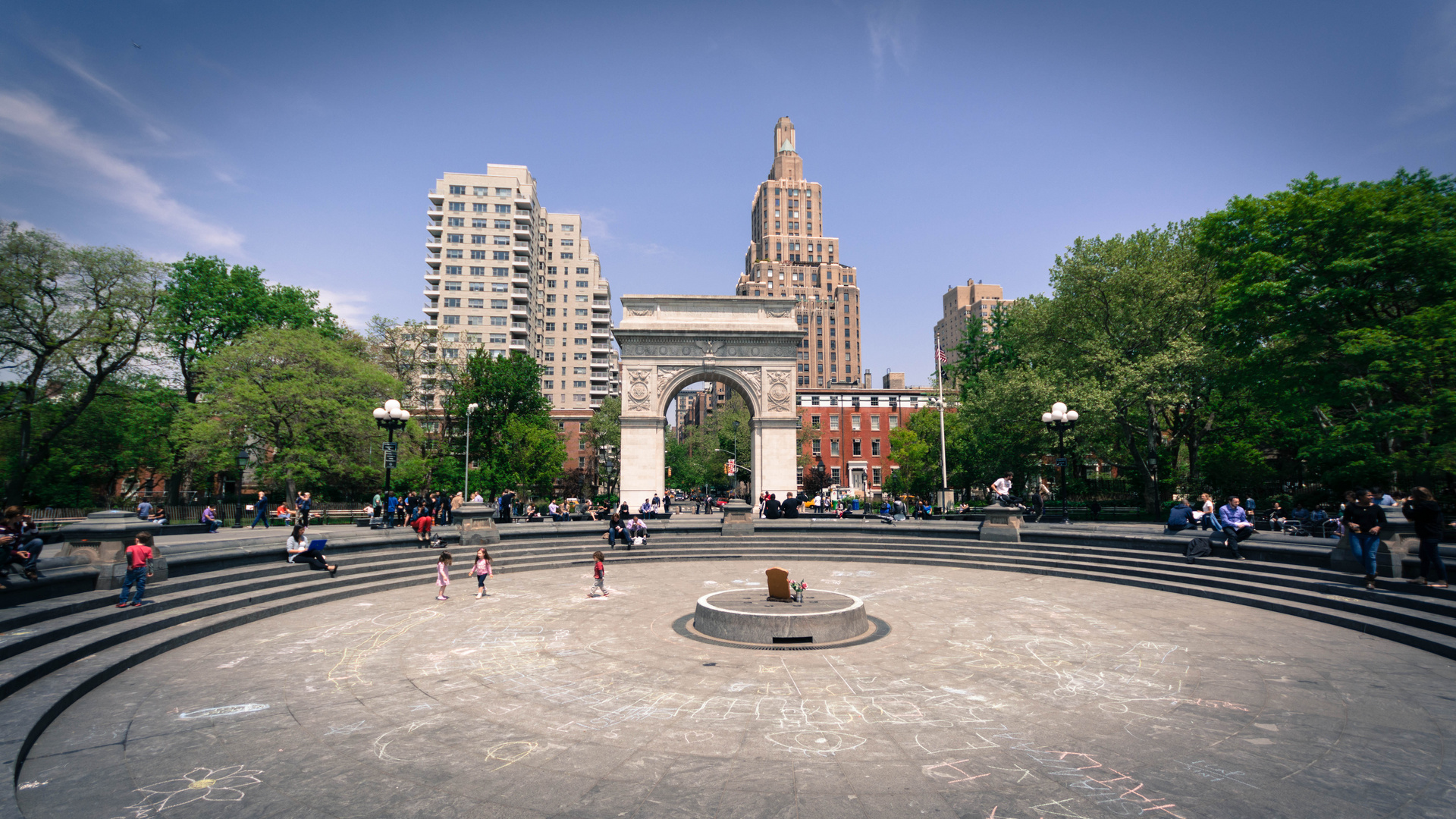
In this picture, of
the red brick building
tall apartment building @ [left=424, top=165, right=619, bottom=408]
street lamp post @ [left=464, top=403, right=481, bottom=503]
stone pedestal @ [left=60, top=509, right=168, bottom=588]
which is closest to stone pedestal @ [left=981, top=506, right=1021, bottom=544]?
stone pedestal @ [left=60, top=509, right=168, bottom=588]

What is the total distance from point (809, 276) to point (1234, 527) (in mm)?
106945

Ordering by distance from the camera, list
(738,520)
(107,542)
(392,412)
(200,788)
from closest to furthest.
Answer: (200,788)
(107,542)
(392,412)
(738,520)

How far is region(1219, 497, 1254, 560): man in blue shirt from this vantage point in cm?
1517

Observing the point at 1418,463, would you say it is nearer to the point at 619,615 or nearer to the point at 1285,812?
the point at 1285,812

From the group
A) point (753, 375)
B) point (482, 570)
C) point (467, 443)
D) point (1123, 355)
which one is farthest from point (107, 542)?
point (1123, 355)

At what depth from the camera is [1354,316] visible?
22516mm

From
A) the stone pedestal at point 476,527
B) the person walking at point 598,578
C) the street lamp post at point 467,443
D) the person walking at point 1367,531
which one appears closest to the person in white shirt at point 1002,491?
the person walking at point 1367,531

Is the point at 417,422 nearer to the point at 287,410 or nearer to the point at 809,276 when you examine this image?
the point at 287,410

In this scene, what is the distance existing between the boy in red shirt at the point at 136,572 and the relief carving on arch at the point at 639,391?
25297 millimetres

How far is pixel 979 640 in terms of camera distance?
33.9 feet

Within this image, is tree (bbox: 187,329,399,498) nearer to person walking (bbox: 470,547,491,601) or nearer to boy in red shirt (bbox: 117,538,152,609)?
person walking (bbox: 470,547,491,601)

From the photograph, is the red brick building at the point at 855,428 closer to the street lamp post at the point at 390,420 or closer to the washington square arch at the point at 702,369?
the washington square arch at the point at 702,369

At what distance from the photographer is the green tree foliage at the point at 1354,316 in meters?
19.7

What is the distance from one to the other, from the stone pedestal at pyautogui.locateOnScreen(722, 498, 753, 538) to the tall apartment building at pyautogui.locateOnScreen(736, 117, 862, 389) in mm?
89832
